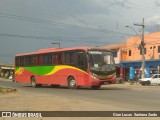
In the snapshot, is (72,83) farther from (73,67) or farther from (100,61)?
(100,61)

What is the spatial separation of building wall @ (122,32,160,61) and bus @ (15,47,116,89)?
2514 cm

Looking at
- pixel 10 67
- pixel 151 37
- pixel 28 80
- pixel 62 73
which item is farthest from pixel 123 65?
pixel 10 67

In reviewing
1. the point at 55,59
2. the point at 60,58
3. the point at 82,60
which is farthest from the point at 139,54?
the point at 82,60

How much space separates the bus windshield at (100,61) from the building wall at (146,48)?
90.8ft

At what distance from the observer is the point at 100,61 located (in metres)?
28.7

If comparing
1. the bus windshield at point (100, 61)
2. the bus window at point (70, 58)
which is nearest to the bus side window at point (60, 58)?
the bus window at point (70, 58)

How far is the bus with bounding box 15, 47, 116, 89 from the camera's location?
93.2 feet

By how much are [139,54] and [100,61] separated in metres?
33.7

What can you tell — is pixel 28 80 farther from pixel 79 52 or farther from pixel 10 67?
pixel 10 67

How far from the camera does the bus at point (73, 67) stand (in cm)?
2842

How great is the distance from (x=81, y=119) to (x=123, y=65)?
52811 millimetres

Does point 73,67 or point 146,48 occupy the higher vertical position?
point 146,48

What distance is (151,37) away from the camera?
5728 centimetres

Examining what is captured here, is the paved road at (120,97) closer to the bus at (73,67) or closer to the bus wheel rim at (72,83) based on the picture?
the bus at (73,67)
